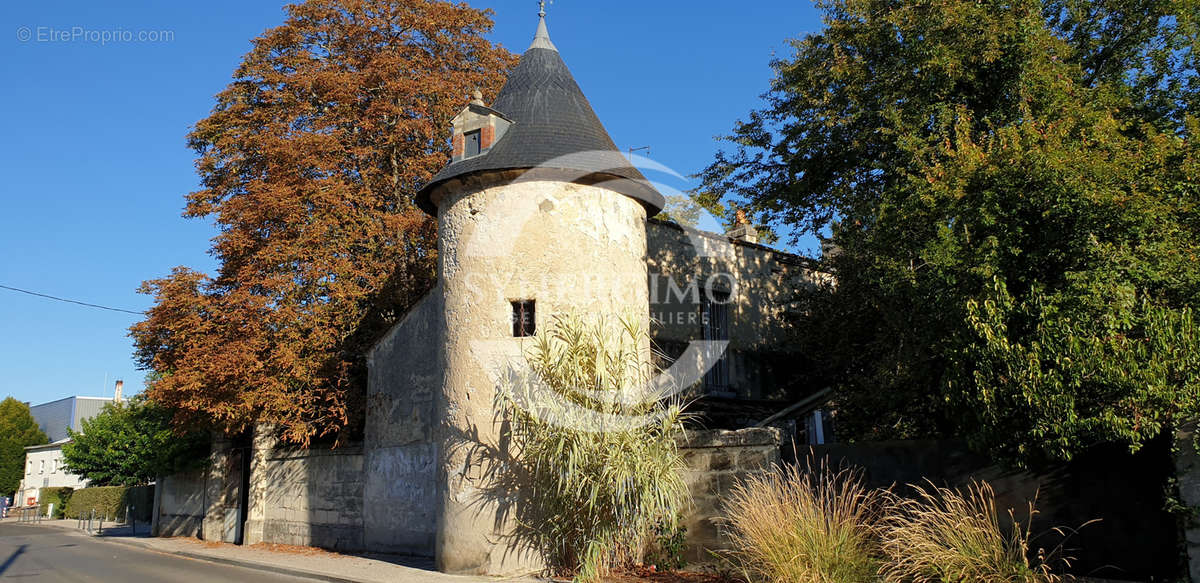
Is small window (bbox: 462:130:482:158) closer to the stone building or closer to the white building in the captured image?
the stone building

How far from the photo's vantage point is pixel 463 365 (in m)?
11.2

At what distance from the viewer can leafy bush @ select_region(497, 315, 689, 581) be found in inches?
368

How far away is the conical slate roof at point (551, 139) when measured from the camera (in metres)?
11.6

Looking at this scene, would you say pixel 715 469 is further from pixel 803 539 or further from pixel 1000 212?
pixel 1000 212

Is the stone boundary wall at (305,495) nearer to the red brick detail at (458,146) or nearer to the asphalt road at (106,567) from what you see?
the asphalt road at (106,567)

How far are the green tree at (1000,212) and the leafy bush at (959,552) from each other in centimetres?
84

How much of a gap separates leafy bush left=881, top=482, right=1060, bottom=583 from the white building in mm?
40026

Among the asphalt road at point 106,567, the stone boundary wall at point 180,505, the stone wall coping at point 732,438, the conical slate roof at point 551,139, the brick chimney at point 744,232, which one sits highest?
the brick chimney at point 744,232

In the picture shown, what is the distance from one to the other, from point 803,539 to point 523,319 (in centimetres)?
526

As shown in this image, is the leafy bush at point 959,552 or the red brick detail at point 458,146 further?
the red brick detail at point 458,146

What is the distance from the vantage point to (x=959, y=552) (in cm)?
691

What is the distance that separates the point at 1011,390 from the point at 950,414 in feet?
4.05

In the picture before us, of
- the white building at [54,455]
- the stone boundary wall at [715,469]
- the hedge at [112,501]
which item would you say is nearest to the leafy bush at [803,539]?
the stone boundary wall at [715,469]

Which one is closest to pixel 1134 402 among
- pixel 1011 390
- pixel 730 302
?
pixel 1011 390
